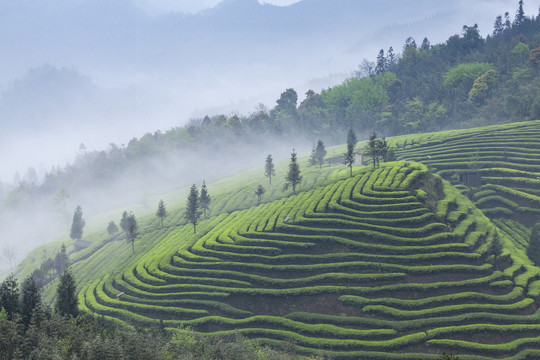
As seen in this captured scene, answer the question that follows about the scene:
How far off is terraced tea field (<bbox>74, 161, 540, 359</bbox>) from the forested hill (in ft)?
237

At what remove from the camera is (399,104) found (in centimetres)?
14812

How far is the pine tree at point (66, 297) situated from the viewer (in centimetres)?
4166

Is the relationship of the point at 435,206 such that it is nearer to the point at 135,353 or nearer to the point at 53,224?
the point at 135,353

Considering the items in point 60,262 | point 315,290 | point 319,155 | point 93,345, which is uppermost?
point 319,155

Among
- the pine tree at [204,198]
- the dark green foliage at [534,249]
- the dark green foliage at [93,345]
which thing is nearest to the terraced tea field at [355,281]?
the dark green foliage at [534,249]

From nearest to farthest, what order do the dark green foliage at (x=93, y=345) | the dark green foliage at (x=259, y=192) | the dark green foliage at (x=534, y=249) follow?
1. the dark green foliage at (x=93, y=345)
2. the dark green foliage at (x=534, y=249)
3. the dark green foliage at (x=259, y=192)

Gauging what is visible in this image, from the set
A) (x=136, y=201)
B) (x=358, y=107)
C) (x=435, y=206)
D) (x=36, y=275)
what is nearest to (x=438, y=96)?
(x=358, y=107)

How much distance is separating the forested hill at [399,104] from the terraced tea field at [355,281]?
72.3 m

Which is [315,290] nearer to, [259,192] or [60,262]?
[259,192]

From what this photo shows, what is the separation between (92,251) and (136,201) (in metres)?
46.5

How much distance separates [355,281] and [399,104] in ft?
368

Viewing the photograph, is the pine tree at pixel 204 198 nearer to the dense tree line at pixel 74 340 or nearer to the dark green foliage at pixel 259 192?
the dark green foliage at pixel 259 192

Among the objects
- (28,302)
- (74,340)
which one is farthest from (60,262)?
(74,340)

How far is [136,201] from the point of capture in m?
128
